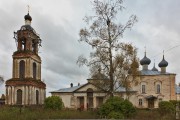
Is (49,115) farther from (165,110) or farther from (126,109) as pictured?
(165,110)

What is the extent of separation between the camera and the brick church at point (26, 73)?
43750 millimetres

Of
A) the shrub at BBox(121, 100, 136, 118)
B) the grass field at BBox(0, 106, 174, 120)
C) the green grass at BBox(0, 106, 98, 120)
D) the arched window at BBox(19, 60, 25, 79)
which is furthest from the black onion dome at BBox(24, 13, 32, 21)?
the shrub at BBox(121, 100, 136, 118)

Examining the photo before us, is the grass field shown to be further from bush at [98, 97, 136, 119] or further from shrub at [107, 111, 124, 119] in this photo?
shrub at [107, 111, 124, 119]

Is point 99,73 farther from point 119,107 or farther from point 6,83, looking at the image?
point 6,83

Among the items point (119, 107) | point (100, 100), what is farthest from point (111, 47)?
point (100, 100)

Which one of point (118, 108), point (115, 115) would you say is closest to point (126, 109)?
point (118, 108)

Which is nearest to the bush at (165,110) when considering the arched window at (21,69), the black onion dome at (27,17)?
the arched window at (21,69)

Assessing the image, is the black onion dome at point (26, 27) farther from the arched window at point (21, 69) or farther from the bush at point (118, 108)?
the bush at point (118, 108)

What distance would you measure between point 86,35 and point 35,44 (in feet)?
78.9

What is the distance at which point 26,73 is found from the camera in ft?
146

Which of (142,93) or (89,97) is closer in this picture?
(89,97)

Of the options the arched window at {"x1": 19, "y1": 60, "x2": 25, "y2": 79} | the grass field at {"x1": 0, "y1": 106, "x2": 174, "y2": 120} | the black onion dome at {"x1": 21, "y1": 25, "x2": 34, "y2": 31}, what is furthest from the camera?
the black onion dome at {"x1": 21, "y1": 25, "x2": 34, "y2": 31}

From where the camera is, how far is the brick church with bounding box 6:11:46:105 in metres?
43.8

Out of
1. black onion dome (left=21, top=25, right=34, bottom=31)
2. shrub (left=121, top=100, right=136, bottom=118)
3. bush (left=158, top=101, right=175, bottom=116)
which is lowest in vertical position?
bush (left=158, top=101, right=175, bottom=116)
